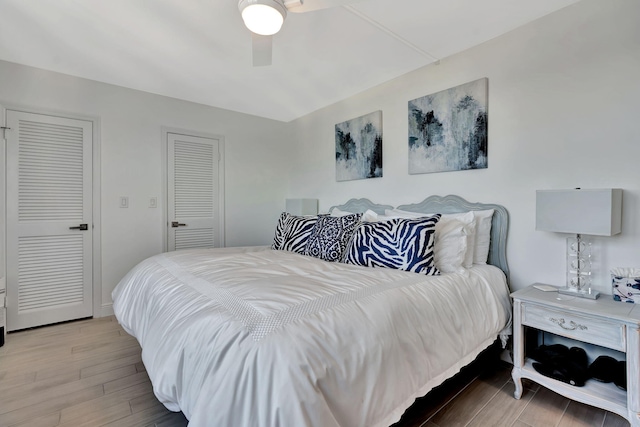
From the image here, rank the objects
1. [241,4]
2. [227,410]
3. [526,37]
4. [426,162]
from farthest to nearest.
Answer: [426,162] < [526,37] < [241,4] < [227,410]

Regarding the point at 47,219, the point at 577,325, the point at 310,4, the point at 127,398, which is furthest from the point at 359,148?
the point at 47,219

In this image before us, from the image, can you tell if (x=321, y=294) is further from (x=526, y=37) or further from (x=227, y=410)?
(x=526, y=37)

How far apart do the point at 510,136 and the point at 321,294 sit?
1.85 m

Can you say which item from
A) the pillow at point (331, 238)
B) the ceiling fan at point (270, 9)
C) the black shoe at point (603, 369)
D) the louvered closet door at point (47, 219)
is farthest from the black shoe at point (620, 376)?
the louvered closet door at point (47, 219)

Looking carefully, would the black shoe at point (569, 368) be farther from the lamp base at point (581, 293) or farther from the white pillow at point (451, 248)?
the white pillow at point (451, 248)

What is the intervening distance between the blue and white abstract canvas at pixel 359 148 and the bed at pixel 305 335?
147cm

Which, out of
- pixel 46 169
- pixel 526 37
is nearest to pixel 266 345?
pixel 526 37

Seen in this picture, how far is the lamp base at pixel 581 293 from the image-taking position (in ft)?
5.49

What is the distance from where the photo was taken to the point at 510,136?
7.12 feet

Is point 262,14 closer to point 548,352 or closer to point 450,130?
point 450,130

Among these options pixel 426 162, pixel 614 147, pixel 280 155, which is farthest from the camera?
pixel 280 155

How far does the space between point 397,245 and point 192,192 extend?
8.80 ft

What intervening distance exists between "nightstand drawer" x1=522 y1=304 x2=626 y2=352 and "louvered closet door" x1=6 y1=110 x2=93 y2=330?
12.5 feet

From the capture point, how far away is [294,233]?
9.04 ft
